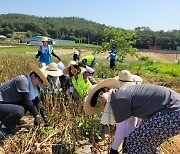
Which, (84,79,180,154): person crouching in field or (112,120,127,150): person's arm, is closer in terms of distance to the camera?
(84,79,180,154): person crouching in field

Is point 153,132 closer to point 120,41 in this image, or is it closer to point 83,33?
point 120,41

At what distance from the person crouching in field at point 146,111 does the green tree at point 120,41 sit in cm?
1402

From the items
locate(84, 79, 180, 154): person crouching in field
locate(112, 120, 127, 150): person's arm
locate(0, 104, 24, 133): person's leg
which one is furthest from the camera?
locate(0, 104, 24, 133): person's leg

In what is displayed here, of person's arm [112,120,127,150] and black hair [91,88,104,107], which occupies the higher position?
black hair [91,88,104,107]

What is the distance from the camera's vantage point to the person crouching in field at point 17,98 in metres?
4.09

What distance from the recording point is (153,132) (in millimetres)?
2908

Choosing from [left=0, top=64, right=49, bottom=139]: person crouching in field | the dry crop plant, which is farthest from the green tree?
[left=0, top=64, right=49, bottom=139]: person crouching in field

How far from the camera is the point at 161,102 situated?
2.88 meters

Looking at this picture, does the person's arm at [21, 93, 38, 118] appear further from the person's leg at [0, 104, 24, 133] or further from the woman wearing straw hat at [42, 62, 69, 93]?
the woman wearing straw hat at [42, 62, 69, 93]

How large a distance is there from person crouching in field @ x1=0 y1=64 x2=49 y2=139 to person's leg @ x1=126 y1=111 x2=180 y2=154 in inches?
66.6

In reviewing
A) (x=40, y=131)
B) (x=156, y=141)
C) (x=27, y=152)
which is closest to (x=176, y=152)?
(x=156, y=141)

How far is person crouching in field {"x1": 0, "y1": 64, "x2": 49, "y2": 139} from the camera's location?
161 inches

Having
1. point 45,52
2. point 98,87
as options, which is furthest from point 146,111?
point 45,52

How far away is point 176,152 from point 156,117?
6.10 feet
